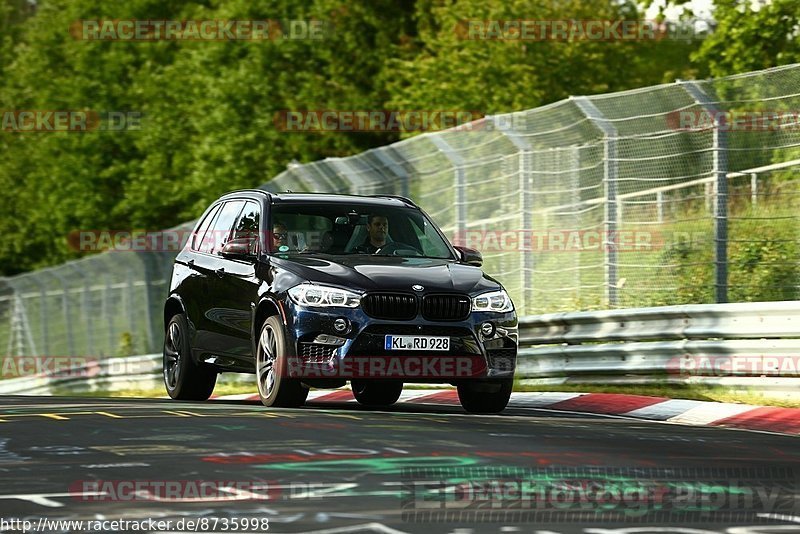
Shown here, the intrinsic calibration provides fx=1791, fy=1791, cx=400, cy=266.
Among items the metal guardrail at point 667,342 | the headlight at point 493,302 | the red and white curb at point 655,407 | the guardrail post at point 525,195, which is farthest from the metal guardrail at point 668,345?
the headlight at point 493,302

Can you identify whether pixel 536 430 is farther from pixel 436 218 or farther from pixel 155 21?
pixel 155 21

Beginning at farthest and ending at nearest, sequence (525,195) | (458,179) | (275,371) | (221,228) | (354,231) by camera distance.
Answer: (458,179) < (525,195) < (221,228) < (354,231) < (275,371)

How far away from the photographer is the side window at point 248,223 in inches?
570

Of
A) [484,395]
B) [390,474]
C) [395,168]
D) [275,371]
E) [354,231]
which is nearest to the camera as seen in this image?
[390,474]

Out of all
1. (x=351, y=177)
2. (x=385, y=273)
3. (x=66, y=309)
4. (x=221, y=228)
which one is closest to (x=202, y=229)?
(x=221, y=228)

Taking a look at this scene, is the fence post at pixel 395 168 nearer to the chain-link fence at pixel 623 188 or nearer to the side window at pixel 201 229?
the chain-link fence at pixel 623 188

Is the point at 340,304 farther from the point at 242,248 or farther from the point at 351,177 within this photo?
the point at 351,177

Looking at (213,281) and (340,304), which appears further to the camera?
(213,281)

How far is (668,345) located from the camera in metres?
15.9

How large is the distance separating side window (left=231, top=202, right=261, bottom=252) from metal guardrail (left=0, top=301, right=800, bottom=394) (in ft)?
12.1

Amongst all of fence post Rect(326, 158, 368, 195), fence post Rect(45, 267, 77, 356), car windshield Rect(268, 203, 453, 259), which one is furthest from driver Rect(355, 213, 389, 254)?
fence post Rect(45, 267, 77, 356)

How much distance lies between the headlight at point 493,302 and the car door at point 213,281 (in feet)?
7.80

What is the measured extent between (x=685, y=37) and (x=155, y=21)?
18411mm

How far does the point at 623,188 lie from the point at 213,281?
14.8 feet
